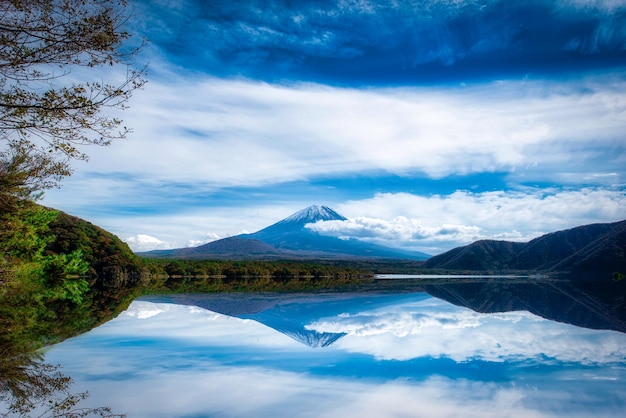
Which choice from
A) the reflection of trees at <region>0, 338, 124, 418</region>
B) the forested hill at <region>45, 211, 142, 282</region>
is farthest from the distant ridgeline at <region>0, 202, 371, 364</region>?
the reflection of trees at <region>0, 338, 124, 418</region>

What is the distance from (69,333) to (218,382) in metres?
7.97

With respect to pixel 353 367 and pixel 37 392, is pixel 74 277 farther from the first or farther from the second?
pixel 353 367

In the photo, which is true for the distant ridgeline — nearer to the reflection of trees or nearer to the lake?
the reflection of trees

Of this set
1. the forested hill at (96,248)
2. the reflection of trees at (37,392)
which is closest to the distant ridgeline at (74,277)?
the forested hill at (96,248)

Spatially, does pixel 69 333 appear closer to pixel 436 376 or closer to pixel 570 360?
pixel 436 376

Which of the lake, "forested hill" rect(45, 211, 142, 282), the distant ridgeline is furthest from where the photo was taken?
"forested hill" rect(45, 211, 142, 282)

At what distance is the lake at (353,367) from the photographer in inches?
290

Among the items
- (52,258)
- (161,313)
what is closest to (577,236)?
(52,258)

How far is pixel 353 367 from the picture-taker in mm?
10047

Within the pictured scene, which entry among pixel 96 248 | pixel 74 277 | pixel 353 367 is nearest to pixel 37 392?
pixel 353 367

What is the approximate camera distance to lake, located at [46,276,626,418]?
736 cm

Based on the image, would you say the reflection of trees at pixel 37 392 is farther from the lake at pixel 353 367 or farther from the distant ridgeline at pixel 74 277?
the distant ridgeline at pixel 74 277

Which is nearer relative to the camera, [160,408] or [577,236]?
[160,408]

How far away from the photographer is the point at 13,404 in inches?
291
